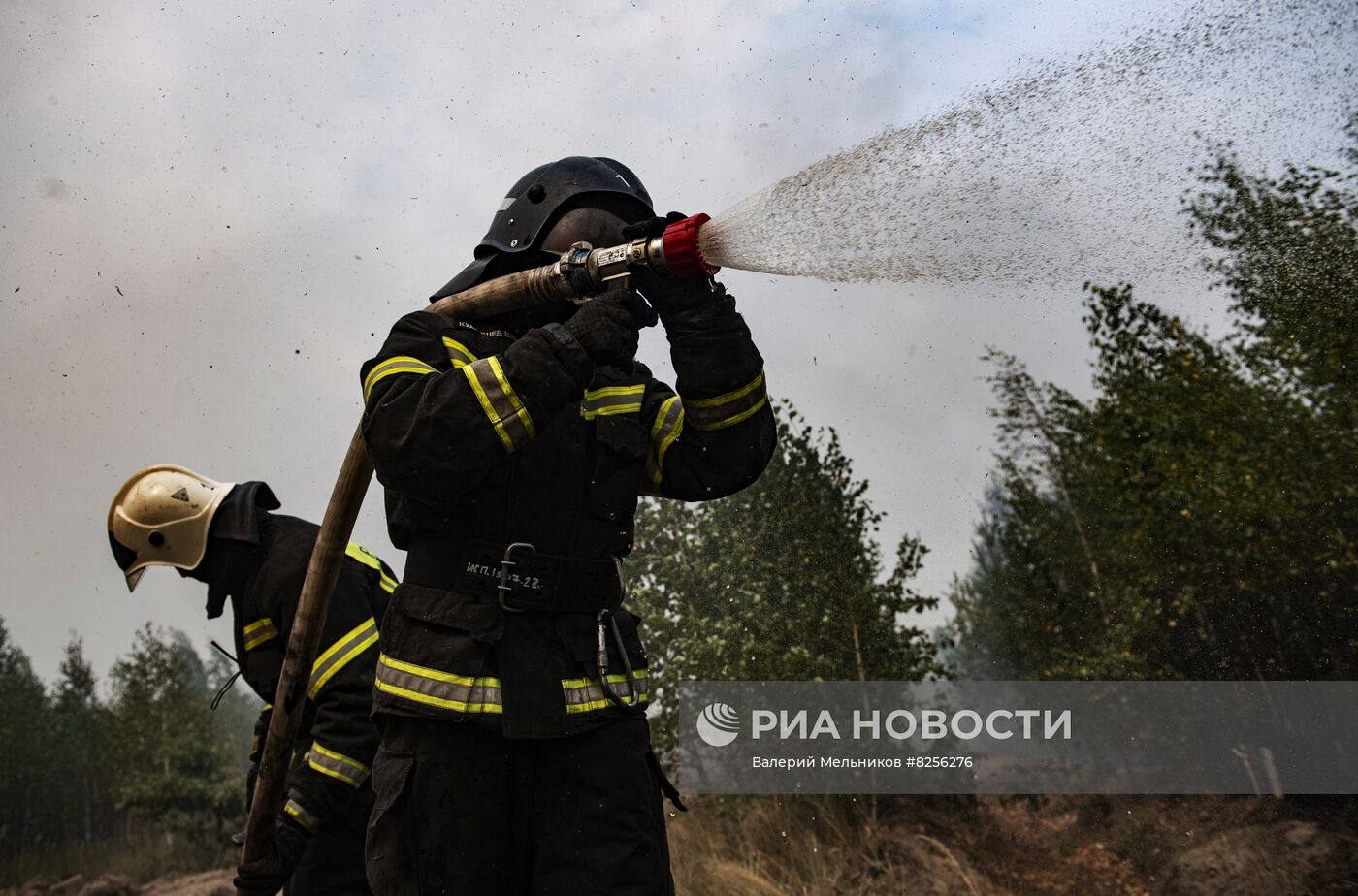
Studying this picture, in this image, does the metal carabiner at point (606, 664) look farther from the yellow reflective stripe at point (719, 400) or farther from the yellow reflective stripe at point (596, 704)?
the yellow reflective stripe at point (719, 400)

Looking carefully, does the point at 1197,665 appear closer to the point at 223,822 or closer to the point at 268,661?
the point at 268,661

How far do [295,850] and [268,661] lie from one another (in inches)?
26.3

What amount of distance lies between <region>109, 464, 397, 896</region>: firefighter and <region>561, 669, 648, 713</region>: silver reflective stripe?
4.37 feet

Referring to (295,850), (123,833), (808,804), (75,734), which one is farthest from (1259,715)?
(75,734)

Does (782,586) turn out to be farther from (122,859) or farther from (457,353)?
(122,859)

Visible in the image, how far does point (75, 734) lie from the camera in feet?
83.1

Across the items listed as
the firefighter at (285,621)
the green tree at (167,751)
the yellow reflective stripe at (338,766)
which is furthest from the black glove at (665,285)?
the green tree at (167,751)

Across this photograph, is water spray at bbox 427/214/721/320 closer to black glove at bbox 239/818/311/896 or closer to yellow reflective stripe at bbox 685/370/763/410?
yellow reflective stripe at bbox 685/370/763/410

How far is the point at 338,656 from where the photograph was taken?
3.43m

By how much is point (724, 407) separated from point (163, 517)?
2524 mm

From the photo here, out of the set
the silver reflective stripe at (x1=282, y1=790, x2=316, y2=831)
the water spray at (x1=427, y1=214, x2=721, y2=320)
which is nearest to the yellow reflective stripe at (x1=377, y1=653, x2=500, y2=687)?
the water spray at (x1=427, y1=214, x2=721, y2=320)

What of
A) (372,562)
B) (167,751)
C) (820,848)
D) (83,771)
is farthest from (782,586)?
(83,771)

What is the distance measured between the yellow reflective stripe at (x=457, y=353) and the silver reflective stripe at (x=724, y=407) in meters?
0.54

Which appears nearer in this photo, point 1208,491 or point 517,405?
point 517,405
